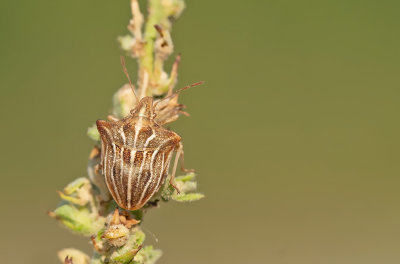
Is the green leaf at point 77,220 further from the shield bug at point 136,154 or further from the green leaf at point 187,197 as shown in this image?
the green leaf at point 187,197

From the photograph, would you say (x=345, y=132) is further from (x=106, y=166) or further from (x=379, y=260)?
(x=106, y=166)

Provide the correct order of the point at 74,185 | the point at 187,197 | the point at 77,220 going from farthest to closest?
A: the point at 74,185, the point at 77,220, the point at 187,197

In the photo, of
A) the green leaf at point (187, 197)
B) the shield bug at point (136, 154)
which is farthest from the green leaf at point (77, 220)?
the green leaf at point (187, 197)

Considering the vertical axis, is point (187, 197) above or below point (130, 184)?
below

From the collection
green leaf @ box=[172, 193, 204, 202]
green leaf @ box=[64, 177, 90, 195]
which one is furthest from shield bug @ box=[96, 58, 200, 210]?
green leaf @ box=[64, 177, 90, 195]

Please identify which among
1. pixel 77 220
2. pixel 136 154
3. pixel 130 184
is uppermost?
pixel 136 154

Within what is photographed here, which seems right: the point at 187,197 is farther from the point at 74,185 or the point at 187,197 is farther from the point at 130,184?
the point at 74,185

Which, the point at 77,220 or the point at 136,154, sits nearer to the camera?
the point at 77,220

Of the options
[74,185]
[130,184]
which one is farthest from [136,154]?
[74,185]

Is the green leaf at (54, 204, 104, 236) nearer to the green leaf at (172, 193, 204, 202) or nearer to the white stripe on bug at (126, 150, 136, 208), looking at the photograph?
the white stripe on bug at (126, 150, 136, 208)
